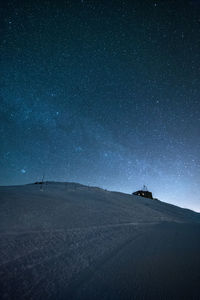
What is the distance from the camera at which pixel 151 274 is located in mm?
2070

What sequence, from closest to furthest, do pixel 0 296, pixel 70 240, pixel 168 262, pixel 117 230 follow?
pixel 0 296 < pixel 168 262 < pixel 70 240 < pixel 117 230

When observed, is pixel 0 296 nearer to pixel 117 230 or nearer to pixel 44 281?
pixel 44 281

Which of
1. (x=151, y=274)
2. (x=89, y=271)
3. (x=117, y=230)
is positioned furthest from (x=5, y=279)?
(x=117, y=230)

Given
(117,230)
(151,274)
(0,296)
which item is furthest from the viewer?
(117,230)

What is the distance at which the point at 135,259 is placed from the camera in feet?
8.22

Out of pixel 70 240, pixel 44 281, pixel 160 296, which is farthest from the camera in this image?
pixel 70 240

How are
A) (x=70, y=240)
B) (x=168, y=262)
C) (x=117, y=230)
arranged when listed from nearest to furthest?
(x=168, y=262) → (x=70, y=240) → (x=117, y=230)

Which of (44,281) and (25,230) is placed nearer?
(44,281)

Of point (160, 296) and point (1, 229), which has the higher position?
point (1, 229)

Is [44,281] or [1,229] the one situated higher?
[1,229]

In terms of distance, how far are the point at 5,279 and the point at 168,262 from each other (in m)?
2.46

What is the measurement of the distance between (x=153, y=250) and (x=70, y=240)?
68.3 inches

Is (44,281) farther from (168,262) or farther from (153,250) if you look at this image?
(153,250)

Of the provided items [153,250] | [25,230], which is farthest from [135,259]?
[25,230]
